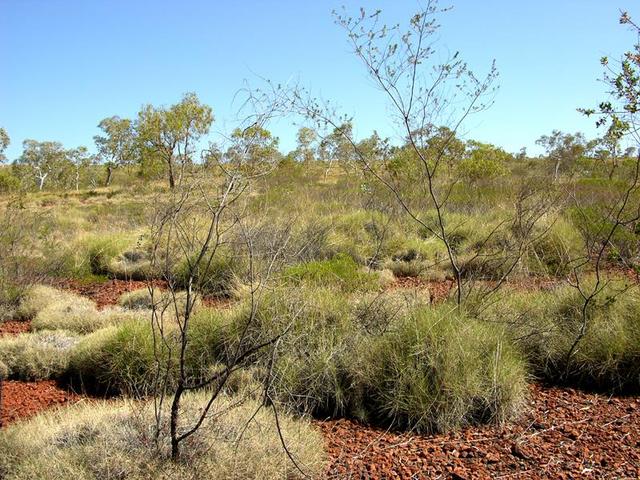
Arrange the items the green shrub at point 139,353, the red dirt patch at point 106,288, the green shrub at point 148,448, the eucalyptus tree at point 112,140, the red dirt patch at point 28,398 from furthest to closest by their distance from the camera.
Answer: the eucalyptus tree at point 112,140
the red dirt patch at point 106,288
the green shrub at point 139,353
the red dirt patch at point 28,398
the green shrub at point 148,448

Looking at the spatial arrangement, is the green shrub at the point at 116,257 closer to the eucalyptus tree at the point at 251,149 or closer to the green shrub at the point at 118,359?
the green shrub at the point at 118,359

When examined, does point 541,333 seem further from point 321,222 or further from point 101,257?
point 101,257

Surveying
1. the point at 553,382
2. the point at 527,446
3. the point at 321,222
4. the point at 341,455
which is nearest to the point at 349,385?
the point at 341,455

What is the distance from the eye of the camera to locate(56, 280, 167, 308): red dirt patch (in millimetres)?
8859

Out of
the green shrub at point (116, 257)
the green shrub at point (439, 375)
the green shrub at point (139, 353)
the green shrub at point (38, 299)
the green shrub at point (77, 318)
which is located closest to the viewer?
the green shrub at point (439, 375)

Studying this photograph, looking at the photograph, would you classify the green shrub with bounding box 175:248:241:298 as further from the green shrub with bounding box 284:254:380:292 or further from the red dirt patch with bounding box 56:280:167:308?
the green shrub with bounding box 284:254:380:292

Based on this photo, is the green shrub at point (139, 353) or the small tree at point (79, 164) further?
the small tree at point (79, 164)

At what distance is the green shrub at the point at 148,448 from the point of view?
10.3 feet

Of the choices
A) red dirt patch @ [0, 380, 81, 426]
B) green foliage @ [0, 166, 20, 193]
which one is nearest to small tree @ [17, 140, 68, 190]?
green foliage @ [0, 166, 20, 193]

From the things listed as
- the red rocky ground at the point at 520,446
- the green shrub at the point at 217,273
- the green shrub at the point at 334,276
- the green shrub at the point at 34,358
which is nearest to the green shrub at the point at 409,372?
the red rocky ground at the point at 520,446

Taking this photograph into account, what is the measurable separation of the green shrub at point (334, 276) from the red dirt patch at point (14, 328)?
329 cm

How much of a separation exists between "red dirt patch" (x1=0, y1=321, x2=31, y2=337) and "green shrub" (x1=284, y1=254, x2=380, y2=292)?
10.8 ft

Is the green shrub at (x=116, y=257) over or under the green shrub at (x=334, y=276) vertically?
under

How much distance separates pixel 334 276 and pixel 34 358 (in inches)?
138
